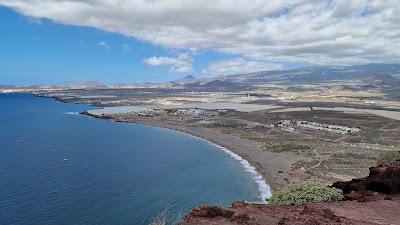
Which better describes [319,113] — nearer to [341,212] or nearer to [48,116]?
[48,116]

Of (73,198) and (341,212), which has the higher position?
(341,212)

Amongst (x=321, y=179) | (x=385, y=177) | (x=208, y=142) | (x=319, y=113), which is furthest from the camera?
(x=319, y=113)

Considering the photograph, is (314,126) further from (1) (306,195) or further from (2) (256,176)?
(1) (306,195)

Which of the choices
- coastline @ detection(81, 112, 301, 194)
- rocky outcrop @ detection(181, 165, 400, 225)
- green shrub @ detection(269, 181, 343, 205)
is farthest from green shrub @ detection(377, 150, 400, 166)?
coastline @ detection(81, 112, 301, 194)

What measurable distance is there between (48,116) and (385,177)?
154 metres

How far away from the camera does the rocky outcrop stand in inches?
1032

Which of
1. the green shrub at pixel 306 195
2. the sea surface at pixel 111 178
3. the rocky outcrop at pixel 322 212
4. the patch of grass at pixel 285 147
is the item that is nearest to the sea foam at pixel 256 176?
the sea surface at pixel 111 178

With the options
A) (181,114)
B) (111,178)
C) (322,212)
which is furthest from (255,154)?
(181,114)

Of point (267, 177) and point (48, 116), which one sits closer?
point (267, 177)

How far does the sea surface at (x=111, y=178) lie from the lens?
51.4 meters

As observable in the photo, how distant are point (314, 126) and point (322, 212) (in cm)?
10717

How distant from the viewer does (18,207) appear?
A: 5209 cm

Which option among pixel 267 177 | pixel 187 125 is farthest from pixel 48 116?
pixel 267 177

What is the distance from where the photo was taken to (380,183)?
34.7m
